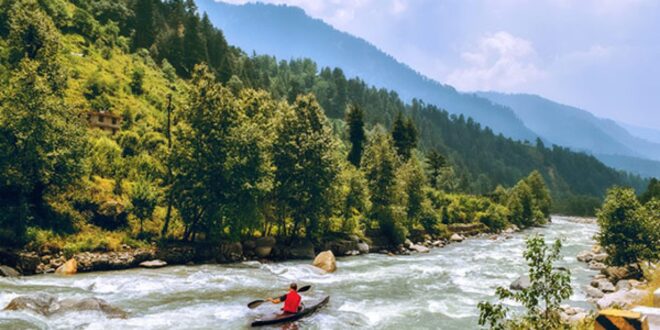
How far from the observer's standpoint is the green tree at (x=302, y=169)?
1732 inches

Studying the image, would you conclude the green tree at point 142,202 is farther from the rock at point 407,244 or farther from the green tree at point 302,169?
the rock at point 407,244

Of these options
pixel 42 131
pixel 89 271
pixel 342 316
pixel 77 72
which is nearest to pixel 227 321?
pixel 342 316

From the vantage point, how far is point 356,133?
83688 millimetres

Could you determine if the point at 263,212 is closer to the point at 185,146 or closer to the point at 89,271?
the point at 185,146

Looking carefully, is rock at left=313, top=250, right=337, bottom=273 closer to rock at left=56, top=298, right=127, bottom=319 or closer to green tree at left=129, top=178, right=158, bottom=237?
green tree at left=129, top=178, right=158, bottom=237

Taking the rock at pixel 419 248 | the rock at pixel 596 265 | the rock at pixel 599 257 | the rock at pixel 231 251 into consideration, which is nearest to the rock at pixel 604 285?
the rock at pixel 596 265

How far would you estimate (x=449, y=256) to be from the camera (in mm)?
49750

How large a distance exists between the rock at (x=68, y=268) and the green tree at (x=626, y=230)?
39.3 m

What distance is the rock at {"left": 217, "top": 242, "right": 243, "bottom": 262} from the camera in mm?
39500

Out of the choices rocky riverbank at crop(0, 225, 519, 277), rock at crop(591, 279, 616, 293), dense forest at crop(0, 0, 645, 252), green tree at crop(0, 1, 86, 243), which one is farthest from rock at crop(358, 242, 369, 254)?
green tree at crop(0, 1, 86, 243)

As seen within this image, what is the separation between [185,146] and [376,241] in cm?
2568

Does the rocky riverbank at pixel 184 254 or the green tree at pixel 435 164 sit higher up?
the green tree at pixel 435 164

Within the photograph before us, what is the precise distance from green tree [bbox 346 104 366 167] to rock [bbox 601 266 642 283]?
1982 inches

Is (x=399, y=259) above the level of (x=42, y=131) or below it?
below
